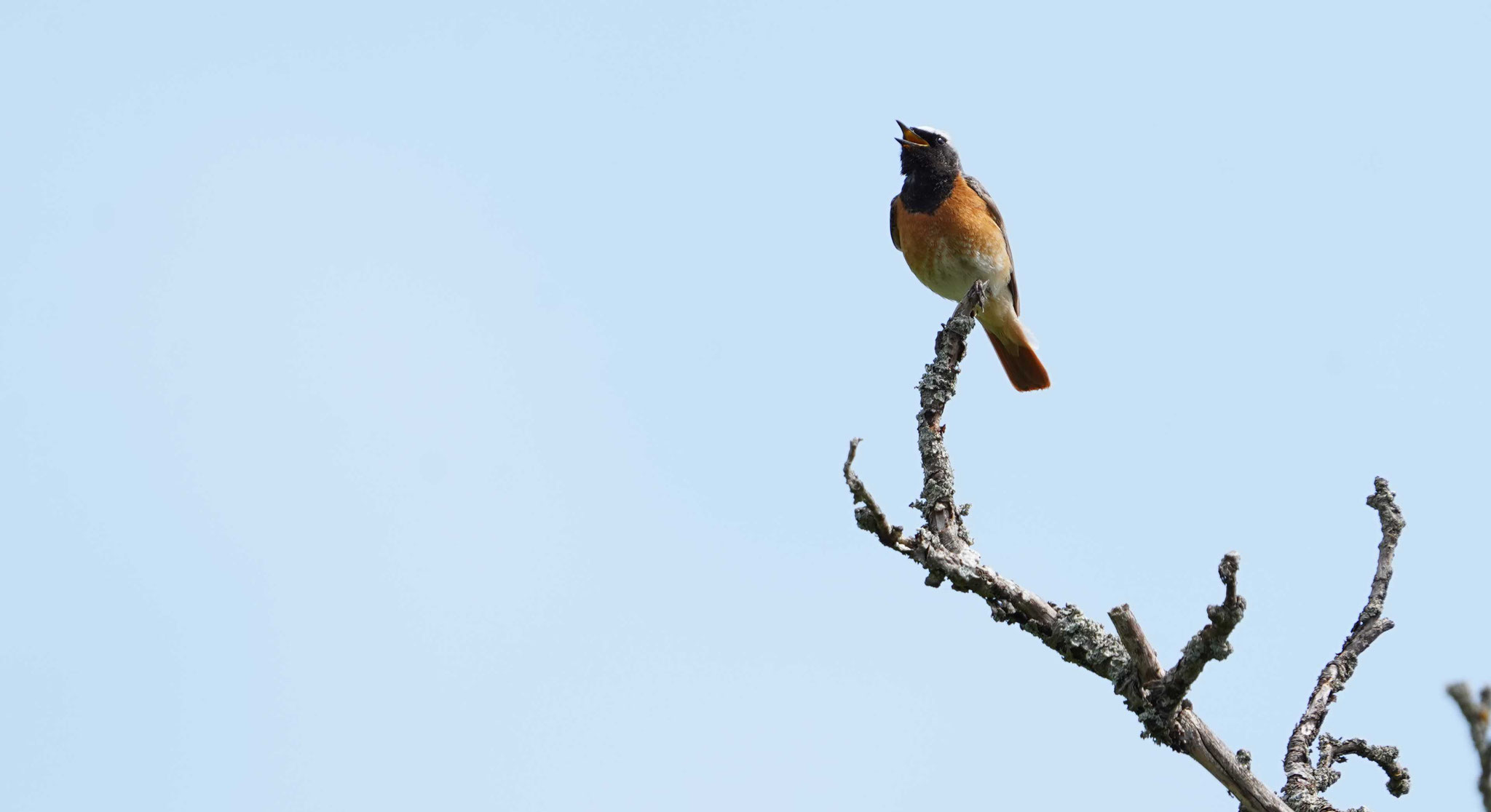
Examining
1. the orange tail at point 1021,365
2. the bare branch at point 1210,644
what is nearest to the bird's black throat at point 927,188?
the orange tail at point 1021,365

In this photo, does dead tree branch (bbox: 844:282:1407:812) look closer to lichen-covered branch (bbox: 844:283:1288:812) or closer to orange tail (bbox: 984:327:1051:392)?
lichen-covered branch (bbox: 844:283:1288:812)

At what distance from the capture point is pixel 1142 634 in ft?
11.7

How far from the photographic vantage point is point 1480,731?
1.74 m

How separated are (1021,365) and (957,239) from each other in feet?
3.87

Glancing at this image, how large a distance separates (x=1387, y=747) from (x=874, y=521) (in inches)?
62.9

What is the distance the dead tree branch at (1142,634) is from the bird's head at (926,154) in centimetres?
404

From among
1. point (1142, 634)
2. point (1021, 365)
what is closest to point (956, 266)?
point (1021, 365)

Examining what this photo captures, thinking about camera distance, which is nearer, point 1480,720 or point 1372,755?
point 1480,720

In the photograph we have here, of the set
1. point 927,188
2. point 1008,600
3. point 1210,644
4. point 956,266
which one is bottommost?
point 1210,644

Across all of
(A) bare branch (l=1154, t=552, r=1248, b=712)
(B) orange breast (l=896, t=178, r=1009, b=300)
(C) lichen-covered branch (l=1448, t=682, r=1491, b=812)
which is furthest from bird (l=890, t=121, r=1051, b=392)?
(C) lichen-covered branch (l=1448, t=682, r=1491, b=812)

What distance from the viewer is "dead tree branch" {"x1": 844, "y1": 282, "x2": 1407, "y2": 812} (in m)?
3.43

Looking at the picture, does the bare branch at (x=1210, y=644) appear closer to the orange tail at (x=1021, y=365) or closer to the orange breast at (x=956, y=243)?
the orange breast at (x=956, y=243)

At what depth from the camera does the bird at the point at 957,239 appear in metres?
8.34

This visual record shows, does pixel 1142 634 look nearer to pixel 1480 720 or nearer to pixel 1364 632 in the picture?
Result: pixel 1364 632
